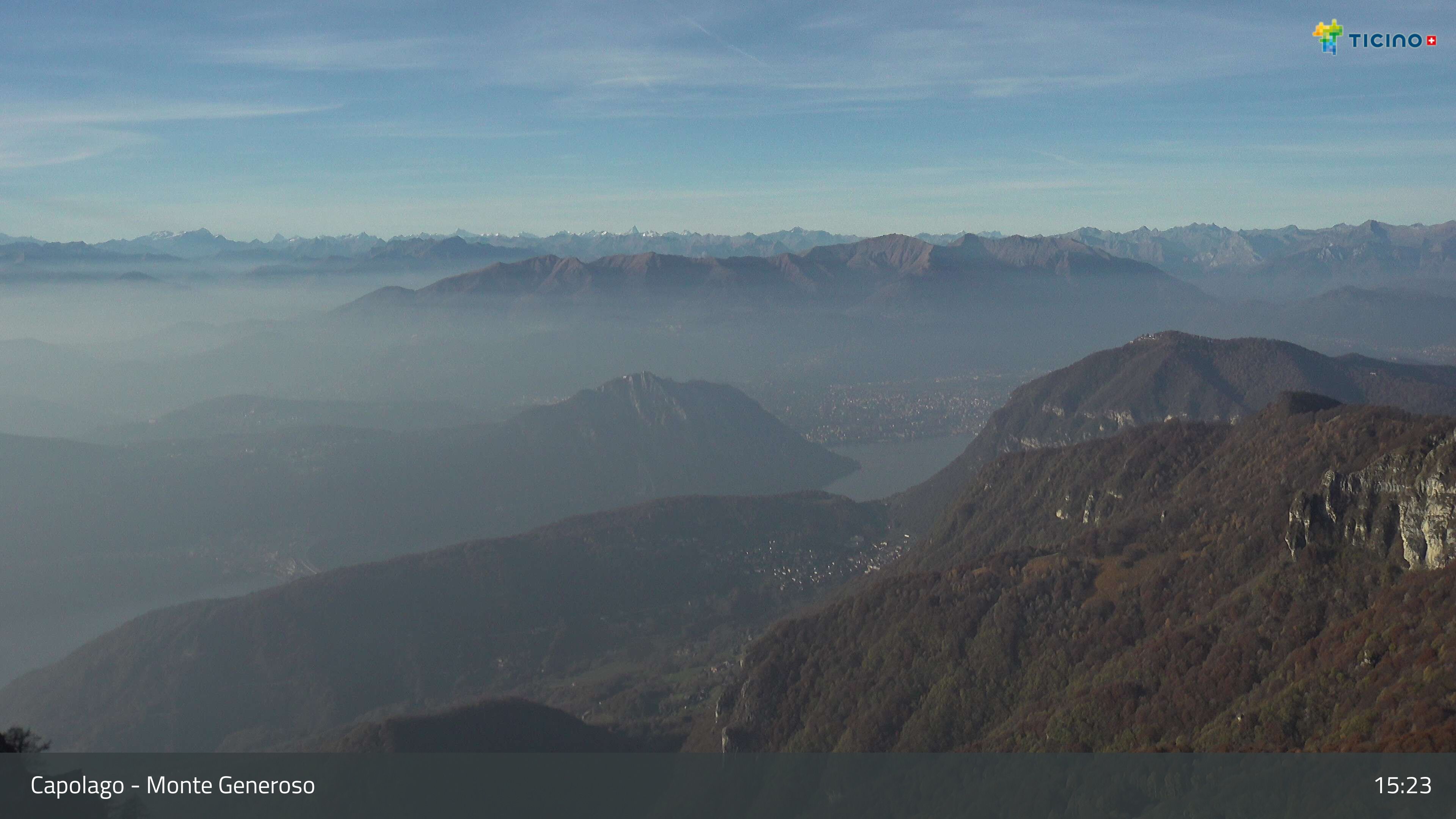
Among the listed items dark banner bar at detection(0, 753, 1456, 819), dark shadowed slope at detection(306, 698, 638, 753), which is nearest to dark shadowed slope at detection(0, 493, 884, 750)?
dark shadowed slope at detection(306, 698, 638, 753)

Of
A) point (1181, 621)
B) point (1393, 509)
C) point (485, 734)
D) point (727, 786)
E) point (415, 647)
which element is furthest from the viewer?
point (415, 647)

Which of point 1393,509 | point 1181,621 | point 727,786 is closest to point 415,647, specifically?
point 727,786

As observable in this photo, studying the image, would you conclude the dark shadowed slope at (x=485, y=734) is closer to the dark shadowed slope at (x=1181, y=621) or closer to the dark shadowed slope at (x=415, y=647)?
the dark shadowed slope at (x=1181, y=621)

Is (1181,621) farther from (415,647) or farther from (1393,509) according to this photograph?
(415,647)

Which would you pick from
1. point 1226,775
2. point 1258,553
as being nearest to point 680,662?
point 1258,553

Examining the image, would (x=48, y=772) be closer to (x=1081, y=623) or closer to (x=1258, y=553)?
(x=1081, y=623)

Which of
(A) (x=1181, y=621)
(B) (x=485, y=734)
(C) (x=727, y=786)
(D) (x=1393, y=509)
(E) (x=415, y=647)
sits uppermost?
(D) (x=1393, y=509)

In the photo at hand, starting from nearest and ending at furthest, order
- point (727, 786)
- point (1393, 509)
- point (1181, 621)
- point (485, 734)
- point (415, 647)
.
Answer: point (1393, 509), point (1181, 621), point (727, 786), point (485, 734), point (415, 647)

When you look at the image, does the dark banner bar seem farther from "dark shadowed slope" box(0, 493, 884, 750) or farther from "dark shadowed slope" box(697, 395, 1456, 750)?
"dark shadowed slope" box(0, 493, 884, 750)
